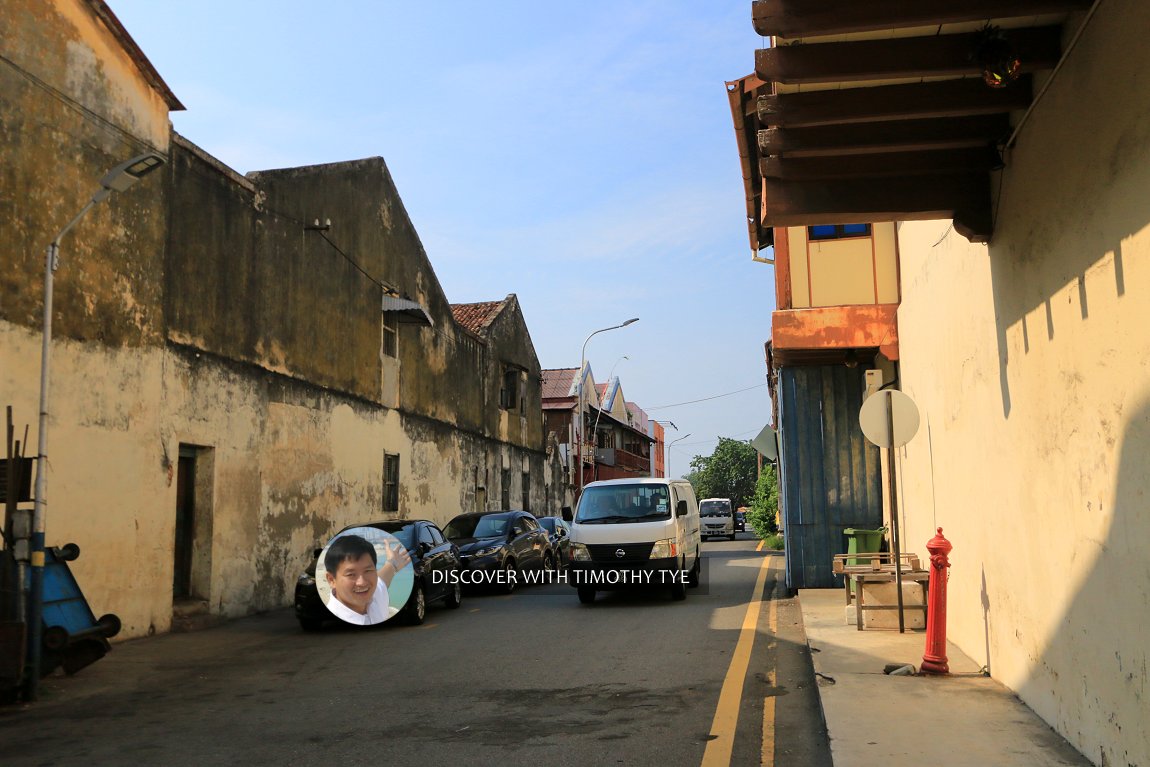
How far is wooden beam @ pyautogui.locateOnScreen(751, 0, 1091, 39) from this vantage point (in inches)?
208

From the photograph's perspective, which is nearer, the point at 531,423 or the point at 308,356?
the point at 308,356

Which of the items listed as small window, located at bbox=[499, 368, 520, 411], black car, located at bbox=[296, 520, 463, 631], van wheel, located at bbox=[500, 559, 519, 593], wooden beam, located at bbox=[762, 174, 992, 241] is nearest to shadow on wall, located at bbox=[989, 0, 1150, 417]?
wooden beam, located at bbox=[762, 174, 992, 241]

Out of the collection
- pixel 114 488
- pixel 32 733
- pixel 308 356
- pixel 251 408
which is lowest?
pixel 32 733

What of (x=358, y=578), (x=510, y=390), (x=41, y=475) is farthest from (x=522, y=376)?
(x=41, y=475)

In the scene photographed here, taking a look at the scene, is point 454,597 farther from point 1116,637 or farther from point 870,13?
point 870,13

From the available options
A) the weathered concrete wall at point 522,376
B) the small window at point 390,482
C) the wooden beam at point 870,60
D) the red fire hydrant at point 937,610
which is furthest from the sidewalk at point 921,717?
the weathered concrete wall at point 522,376

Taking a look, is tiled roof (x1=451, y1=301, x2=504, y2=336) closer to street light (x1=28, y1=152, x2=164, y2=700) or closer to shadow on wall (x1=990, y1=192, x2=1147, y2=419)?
street light (x1=28, y1=152, x2=164, y2=700)

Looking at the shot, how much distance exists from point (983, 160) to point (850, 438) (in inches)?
355

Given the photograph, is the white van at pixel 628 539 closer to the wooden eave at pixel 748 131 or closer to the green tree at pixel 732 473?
the wooden eave at pixel 748 131

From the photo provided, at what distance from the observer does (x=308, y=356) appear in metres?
18.8

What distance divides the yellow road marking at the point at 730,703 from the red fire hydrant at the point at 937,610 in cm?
159

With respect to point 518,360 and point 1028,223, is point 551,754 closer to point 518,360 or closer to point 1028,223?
point 1028,223

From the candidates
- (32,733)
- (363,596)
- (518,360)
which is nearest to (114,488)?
(363,596)

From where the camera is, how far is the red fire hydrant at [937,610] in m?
7.89
